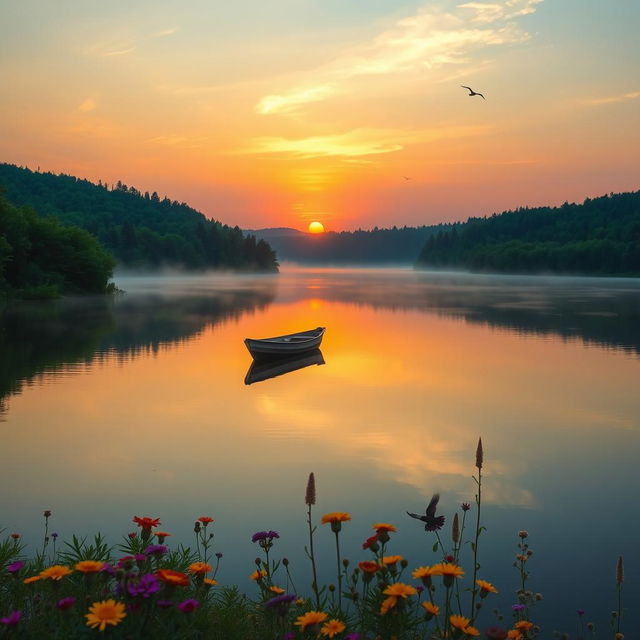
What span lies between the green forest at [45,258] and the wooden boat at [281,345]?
43.8m

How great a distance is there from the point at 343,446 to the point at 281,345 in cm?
1731

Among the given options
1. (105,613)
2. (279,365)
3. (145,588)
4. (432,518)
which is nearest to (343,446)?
(432,518)

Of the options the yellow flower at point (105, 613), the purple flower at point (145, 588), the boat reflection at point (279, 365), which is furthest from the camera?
the boat reflection at point (279, 365)

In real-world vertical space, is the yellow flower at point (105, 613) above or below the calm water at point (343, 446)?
above

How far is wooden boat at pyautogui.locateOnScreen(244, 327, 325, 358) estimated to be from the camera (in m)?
33.6

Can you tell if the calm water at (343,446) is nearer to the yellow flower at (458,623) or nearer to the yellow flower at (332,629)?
the yellow flower at (458,623)

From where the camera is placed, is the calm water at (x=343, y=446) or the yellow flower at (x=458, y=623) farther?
the calm water at (x=343, y=446)

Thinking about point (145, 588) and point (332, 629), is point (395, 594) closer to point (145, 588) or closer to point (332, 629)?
point (332, 629)

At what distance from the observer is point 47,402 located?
2370 centimetres

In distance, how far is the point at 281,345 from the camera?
115ft

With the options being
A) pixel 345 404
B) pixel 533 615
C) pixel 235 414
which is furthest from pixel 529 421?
pixel 533 615

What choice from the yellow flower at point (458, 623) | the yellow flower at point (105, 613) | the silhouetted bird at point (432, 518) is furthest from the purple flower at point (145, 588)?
the silhouetted bird at point (432, 518)

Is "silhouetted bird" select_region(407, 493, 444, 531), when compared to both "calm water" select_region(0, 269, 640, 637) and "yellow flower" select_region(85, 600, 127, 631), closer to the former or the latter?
"calm water" select_region(0, 269, 640, 637)

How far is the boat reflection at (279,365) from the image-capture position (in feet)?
102
